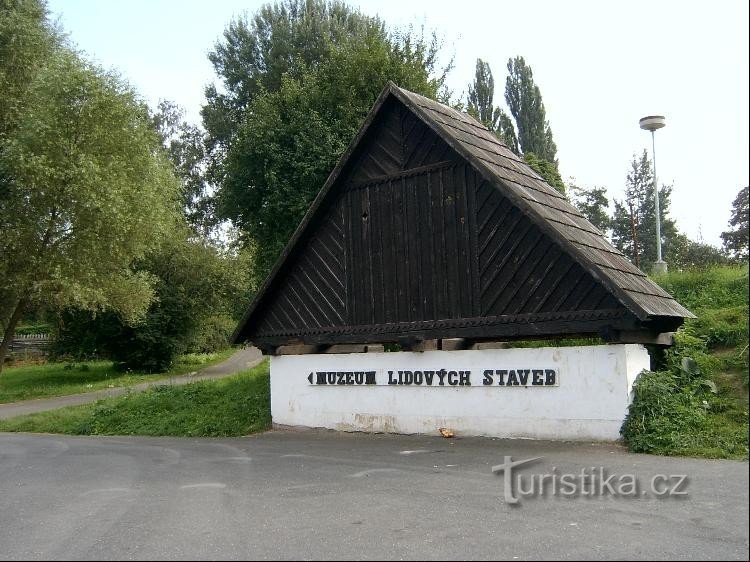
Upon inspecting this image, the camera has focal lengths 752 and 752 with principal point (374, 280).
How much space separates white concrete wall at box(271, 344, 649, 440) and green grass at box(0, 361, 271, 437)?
53.6 inches

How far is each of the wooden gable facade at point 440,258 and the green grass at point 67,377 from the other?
1723 centimetres

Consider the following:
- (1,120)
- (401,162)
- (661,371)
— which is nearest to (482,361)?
(661,371)

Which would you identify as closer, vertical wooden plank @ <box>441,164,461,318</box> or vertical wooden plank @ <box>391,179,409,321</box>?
vertical wooden plank @ <box>441,164,461,318</box>

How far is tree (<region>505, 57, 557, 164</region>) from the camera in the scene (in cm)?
4934

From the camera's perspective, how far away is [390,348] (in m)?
17.5

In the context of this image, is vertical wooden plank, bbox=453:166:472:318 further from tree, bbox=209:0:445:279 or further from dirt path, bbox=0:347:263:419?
dirt path, bbox=0:347:263:419

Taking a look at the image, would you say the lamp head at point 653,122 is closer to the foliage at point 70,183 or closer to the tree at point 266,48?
the foliage at point 70,183

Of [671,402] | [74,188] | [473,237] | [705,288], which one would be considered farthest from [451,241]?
[74,188]

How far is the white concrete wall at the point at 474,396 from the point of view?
11328 mm

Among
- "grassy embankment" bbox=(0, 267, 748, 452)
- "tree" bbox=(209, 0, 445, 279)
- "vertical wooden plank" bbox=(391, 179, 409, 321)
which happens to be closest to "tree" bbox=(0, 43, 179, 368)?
"tree" bbox=(209, 0, 445, 279)

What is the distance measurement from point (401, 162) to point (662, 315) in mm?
5755

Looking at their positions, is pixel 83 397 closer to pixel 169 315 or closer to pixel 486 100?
pixel 169 315

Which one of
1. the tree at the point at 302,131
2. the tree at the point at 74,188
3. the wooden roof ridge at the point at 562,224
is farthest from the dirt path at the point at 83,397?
the wooden roof ridge at the point at 562,224

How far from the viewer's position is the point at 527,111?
2004 inches
